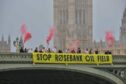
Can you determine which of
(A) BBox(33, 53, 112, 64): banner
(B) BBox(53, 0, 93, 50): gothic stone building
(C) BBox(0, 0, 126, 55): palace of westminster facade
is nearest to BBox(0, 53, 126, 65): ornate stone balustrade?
(A) BBox(33, 53, 112, 64): banner

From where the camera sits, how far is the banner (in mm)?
45594

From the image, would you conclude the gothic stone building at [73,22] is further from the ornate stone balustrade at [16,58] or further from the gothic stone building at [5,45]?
the ornate stone balustrade at [16,58]

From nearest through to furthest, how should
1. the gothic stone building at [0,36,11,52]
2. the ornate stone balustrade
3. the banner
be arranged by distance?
the ornate stone balustrade < the banner < the gothic stone building at [0,36,11,52]

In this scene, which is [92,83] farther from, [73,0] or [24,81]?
[73,0]

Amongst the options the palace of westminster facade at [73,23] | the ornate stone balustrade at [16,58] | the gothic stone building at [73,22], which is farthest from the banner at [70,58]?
the gothic stone building at [73,22]

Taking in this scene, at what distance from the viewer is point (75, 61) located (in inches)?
1850

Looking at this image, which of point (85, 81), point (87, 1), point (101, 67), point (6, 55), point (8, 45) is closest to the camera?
point (6, 55)

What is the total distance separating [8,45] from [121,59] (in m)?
115

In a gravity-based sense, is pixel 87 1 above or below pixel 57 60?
above

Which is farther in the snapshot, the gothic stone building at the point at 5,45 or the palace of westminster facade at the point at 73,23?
the palace of westminster facade at the point at 73,23

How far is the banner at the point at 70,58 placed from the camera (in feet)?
150

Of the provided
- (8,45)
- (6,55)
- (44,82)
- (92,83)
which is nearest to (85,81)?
(92,83)

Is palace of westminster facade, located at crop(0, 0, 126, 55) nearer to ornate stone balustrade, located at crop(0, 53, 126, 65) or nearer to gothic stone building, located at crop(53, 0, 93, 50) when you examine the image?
gothic stone building, located at crop(53, 0, 93, 50)

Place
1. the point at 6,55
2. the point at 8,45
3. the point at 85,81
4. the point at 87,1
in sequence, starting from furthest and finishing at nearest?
the point at 87,1 → the point at 8,45 → the point at 85,81 → the point at 6,55
